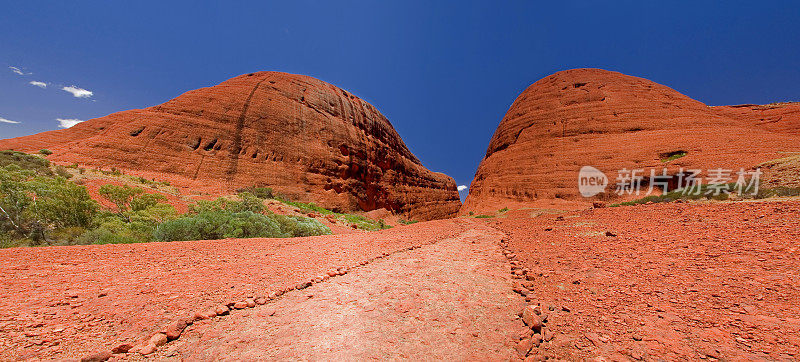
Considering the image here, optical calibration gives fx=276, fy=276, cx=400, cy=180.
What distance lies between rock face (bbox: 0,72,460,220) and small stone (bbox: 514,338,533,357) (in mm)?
24674

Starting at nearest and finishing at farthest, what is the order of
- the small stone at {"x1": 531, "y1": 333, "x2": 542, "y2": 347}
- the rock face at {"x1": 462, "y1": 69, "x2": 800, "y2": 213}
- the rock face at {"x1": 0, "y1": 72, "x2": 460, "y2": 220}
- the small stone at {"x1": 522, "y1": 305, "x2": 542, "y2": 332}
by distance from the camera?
the small stone at {"x1": 531, "y1": 333, "x2": 542, "y2": 347} < the small stone at {"x1": 522, "y1": 305, "x2": 542, "y2": 332} < the rock face at {"x1": 462, "y1": 69, "x2": 800, "y2": 213} < the rock face at {"x1": 0, "y1": 72, "x2": 460, "y2": 220}

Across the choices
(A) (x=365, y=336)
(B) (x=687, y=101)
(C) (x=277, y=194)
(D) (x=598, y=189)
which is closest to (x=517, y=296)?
(A) (x=365, y=336)

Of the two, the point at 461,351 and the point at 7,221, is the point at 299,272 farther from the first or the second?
the point at 7,221

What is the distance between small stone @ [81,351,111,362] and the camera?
211cm

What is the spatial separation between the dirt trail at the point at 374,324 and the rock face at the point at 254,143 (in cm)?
2255

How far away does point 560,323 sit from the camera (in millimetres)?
2879

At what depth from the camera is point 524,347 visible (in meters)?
2.40

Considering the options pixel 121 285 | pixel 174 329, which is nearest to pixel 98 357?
pixel 174 329

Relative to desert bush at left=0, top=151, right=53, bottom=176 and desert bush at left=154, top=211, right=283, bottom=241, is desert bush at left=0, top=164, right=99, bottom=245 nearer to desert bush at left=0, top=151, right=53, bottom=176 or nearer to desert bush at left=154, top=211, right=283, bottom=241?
desert bush at left=154, top=211, right=283, bottom=241

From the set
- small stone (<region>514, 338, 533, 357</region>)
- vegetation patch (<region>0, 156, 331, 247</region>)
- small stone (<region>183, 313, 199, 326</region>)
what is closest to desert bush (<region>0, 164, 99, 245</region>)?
vegetation patch (<region>0, 156, 331, 247</region>)

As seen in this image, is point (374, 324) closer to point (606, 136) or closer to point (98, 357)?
point (98, 357)

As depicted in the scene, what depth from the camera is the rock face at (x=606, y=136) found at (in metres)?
19.8

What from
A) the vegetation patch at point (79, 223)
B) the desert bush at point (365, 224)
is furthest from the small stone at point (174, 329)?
the desert bush at point (365, 224)

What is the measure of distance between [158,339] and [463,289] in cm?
344
